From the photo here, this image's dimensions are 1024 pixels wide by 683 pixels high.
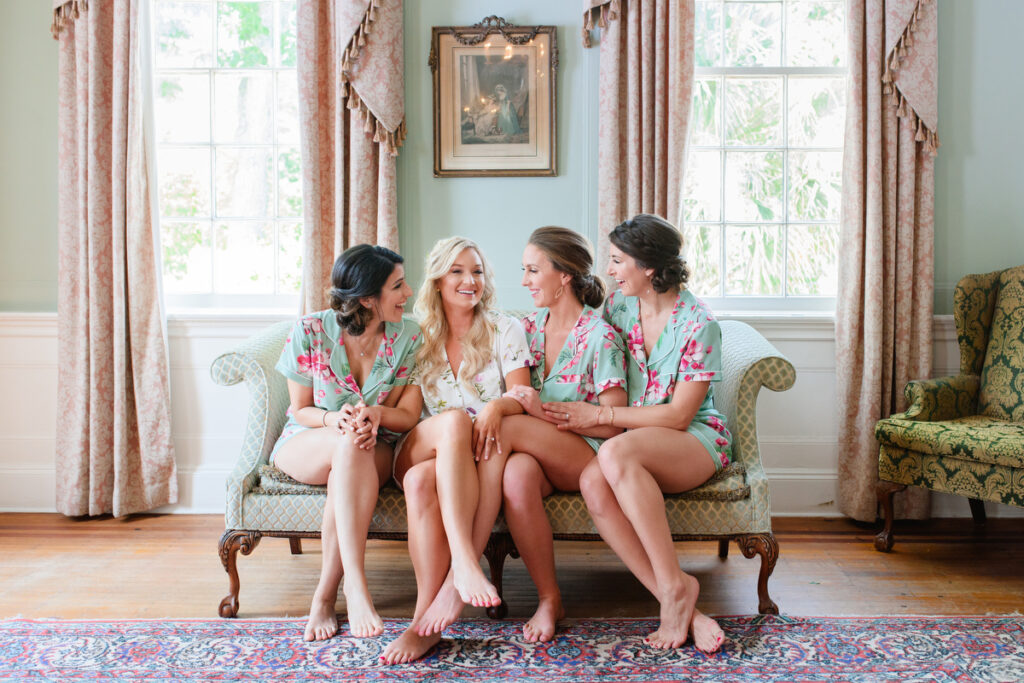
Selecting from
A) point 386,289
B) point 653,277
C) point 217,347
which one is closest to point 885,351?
point 653,277

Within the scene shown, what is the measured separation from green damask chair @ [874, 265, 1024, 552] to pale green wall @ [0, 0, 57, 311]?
12.0 feet

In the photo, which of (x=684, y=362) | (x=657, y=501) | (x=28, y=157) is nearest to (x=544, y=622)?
(x=657, y=501)

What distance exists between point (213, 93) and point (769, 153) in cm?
259

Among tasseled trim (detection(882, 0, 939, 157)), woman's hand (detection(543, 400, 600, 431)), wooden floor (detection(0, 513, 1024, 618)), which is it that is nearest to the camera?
woman's hand (detection(543, 400, 600, 431))

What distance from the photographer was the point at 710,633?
6.65 ft

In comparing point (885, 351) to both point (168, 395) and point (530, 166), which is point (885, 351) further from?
point (168, 395)

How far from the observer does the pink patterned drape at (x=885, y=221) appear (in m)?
3.12

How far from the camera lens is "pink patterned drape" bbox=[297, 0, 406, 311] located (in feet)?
10.4

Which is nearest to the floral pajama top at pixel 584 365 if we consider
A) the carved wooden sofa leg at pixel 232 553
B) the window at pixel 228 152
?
the carved wooden sofa leg at pixel 232 553

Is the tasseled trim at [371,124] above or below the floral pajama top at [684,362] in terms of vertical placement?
above

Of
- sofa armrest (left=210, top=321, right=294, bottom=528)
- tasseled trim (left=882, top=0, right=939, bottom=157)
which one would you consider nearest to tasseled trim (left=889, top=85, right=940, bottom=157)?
tasseled trim (left=882, top=0, right=939, bottom=157)

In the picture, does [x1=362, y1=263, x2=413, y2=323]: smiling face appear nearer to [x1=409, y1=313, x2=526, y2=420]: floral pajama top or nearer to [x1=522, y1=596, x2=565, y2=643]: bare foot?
[x1=409, y1=313, x2=526, y2=420]: floral pajama top

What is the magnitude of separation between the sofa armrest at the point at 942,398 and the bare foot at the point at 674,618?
4.65 ft

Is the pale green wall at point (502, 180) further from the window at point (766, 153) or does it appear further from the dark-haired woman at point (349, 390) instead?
the dark-haired woman at point (349, 390)
